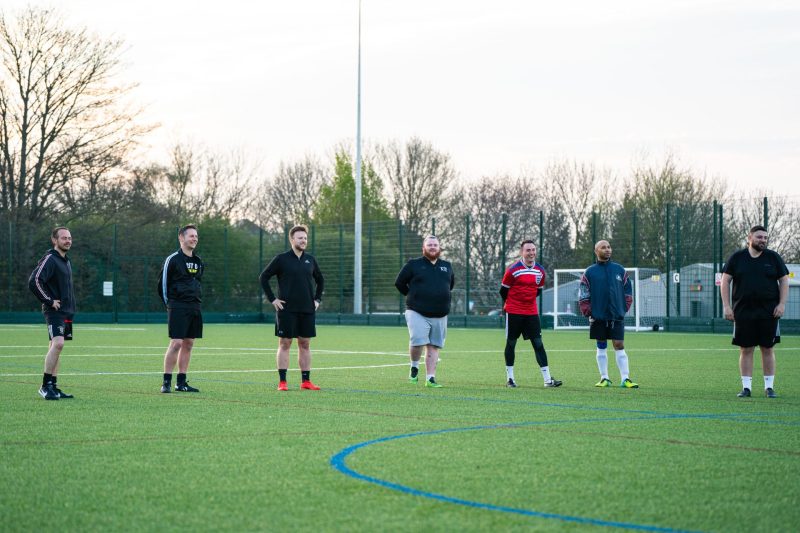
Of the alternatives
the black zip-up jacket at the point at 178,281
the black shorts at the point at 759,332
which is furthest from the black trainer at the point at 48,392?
the black shorts at the point at 759,332

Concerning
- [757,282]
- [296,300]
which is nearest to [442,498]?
[757,282]

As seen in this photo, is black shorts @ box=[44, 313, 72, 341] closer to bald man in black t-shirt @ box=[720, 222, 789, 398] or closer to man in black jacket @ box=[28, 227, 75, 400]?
man in black jacket @ box=[28, 227, 75, 400]

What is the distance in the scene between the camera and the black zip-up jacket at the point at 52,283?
11328 mm

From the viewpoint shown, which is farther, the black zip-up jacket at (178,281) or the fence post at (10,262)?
the fence post at (10,262)

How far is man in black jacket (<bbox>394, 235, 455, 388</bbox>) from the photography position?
43.4ft

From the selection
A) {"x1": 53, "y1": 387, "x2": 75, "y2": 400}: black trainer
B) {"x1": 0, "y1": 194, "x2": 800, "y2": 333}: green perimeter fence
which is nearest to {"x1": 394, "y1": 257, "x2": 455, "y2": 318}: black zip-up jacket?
{"x1": 53, "y1": 387, "x2": 75, "y2": 400}: black trainer

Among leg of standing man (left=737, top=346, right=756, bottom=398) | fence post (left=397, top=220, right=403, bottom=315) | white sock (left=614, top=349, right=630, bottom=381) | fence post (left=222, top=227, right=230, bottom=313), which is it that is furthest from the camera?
fence post (left=222, top=227, right=230, bottom=313)

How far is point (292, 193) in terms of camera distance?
6712cm

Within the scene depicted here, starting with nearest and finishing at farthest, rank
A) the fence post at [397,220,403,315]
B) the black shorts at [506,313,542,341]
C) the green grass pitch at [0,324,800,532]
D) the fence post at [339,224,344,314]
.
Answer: the green grass pitch at [0,324,800,532]
the black shorts at [506,313,542,341]
the fence post at [397,220,403,315]
the fence post at [339,224,344,314]

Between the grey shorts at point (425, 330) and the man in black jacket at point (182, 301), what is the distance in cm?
265

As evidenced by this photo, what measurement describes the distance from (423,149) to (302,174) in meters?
9.20

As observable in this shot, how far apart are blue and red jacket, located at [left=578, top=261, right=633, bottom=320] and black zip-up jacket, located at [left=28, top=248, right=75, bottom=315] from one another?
6157 mm

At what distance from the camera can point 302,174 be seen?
221ft

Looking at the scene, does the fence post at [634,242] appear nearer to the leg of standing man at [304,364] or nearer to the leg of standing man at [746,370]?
the leg of standing man at [746,370]
